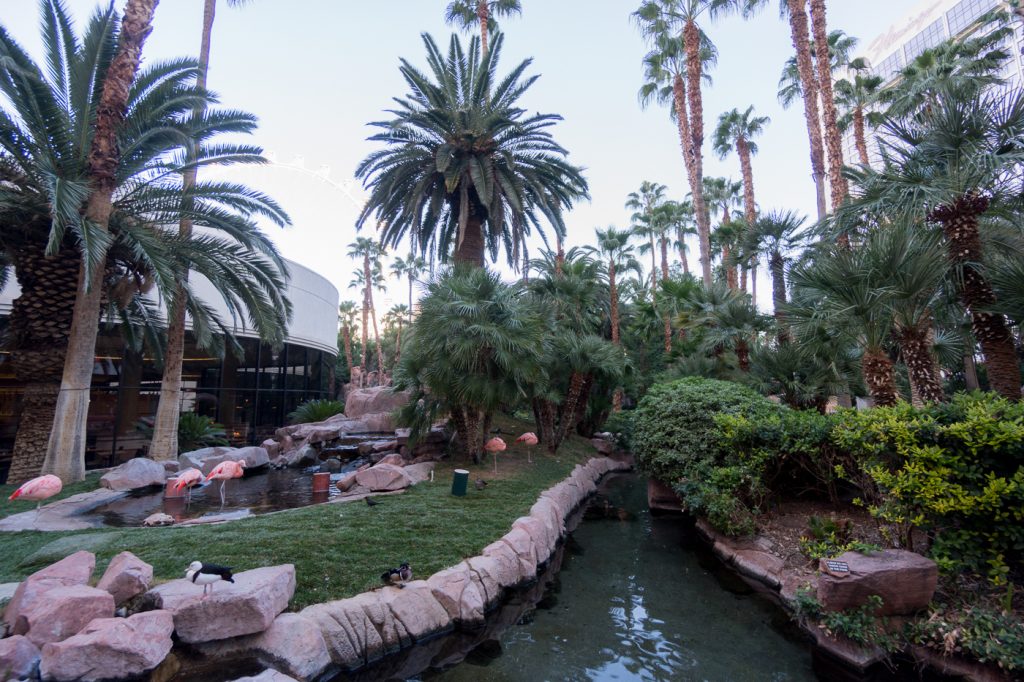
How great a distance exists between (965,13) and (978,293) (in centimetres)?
4893

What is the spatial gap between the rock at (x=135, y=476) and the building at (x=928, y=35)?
4436cm

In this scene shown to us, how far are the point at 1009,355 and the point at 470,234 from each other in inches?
577

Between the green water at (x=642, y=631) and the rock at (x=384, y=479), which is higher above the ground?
the rock at (x=384, y=479)

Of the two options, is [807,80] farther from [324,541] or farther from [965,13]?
[965,13]

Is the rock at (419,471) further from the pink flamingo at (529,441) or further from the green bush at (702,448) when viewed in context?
the green bush at (702,448)

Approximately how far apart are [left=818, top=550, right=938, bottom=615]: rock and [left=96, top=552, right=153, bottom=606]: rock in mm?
7140

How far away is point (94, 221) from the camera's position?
1020 cm

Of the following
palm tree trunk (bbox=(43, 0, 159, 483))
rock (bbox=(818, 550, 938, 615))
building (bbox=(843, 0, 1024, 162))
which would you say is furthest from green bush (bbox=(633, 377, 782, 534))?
building (bbox=(843, 0, 1024, 162))

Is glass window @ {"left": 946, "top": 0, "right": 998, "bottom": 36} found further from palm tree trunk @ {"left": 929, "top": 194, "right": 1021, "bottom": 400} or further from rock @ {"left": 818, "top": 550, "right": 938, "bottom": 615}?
rock @ {"left": 818, "top": 550, "right": 938, "bottom": 615}

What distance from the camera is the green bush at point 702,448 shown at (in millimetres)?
8672

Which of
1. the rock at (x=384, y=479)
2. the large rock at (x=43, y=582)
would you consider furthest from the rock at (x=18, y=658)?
the rock at (x=384, y=479)

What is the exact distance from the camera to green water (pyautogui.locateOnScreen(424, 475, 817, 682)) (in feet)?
16.9

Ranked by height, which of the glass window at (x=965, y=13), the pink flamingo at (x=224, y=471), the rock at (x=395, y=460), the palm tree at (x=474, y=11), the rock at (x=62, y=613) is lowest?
the rock at (x=62, y=613)

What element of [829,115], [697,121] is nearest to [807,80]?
[829,115]
